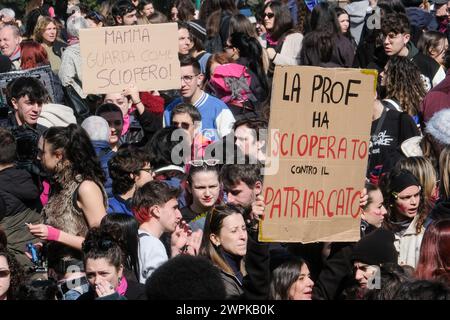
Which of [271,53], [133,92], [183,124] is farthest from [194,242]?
[271,53]

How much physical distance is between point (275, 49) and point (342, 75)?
225 inches

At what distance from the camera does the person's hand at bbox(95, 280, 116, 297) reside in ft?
18.2

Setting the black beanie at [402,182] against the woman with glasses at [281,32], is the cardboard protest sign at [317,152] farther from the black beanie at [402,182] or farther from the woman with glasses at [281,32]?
the woman with glasses at [281,32]

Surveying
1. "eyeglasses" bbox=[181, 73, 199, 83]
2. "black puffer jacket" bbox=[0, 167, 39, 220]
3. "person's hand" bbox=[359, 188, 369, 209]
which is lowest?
"black puffer jacket" bbox=[0, 167, 39, 220]

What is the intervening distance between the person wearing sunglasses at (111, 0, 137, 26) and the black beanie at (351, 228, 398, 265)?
6.52 metres

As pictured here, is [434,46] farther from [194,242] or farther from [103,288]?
[103,288]

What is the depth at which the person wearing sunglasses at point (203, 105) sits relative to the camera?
9.20m

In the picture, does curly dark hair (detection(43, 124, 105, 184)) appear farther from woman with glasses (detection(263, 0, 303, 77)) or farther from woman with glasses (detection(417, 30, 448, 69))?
woman with glasses (detection(417, 30, 448, 69))

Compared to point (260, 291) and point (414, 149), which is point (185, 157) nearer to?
point (414, 149)

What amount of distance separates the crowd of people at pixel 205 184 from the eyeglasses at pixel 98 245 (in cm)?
2

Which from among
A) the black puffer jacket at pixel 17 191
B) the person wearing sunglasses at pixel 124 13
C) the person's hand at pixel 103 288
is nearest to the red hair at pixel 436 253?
the person's hand at pixel 103 288

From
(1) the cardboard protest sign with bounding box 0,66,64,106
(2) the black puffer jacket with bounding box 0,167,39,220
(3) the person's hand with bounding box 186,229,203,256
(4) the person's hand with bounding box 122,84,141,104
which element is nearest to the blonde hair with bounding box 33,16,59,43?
(1) the cardboard protest sign with bounding box 0,66,64,106

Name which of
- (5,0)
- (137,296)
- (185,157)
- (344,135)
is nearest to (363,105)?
(344,135)

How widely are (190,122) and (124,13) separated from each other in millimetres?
3949
